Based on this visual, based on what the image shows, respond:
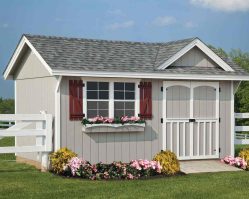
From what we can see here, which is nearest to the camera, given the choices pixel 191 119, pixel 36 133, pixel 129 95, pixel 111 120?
pixel 36 133

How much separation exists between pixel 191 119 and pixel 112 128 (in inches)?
109

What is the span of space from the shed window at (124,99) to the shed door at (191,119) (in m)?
1.08

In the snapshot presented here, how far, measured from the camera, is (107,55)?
16.3 metres

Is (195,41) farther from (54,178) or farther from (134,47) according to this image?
(54,178)

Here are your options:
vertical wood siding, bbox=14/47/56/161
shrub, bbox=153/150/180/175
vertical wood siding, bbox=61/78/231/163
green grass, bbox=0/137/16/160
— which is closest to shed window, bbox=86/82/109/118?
vertical wood siding, bbox=61/78/231/163

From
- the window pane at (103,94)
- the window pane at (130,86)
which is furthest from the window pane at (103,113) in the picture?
the window pane at (130,86)

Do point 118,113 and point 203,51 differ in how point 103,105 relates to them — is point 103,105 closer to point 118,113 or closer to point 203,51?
point 118,113

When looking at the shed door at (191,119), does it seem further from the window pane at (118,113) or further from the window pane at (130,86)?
the window pane at (118,113)

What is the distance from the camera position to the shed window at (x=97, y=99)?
49.5 feet

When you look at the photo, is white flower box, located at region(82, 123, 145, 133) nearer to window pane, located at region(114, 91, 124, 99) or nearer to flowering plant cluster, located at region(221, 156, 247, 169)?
window pane, located at region(114, 91, 124, 99)

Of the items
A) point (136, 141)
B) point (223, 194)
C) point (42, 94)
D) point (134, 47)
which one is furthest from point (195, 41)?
point (223, 194)

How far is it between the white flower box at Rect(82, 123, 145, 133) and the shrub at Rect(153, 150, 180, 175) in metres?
1.33

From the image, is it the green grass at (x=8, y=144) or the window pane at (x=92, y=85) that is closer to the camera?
the window pane at (x=92, y=85)

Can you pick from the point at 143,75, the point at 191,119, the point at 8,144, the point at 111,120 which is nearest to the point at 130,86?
the point at 143,75
